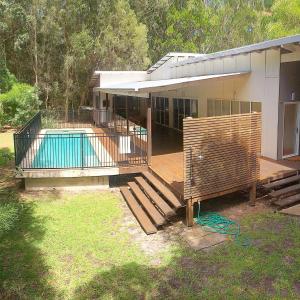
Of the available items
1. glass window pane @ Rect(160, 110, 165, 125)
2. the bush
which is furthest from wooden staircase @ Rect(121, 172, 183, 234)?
the bush

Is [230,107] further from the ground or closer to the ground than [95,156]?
further from the ground

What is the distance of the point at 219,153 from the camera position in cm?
880

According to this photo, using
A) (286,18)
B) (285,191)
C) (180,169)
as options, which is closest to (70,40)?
(286,18)

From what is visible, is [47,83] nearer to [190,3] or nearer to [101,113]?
[101,113]

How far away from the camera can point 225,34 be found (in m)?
47.8

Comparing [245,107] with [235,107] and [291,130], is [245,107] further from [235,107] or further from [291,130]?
[291,130]

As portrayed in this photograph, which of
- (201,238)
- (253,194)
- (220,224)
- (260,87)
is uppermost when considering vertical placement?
(260,87)

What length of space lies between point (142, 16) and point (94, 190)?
3421 centimetres

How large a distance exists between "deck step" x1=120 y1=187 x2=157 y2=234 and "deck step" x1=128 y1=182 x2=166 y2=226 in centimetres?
13

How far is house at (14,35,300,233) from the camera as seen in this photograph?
28.5ft

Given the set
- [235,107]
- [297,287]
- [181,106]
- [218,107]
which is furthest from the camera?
[181,106]

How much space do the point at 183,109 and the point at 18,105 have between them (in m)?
12.1

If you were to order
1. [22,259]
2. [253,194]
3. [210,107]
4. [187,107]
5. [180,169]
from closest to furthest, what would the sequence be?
[22,259] → [253,194] → [180,169] → [210,107] → [187,107]

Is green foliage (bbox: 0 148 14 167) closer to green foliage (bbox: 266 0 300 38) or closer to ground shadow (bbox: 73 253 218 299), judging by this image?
ground shadow (bbox: 73 253 218 299)
